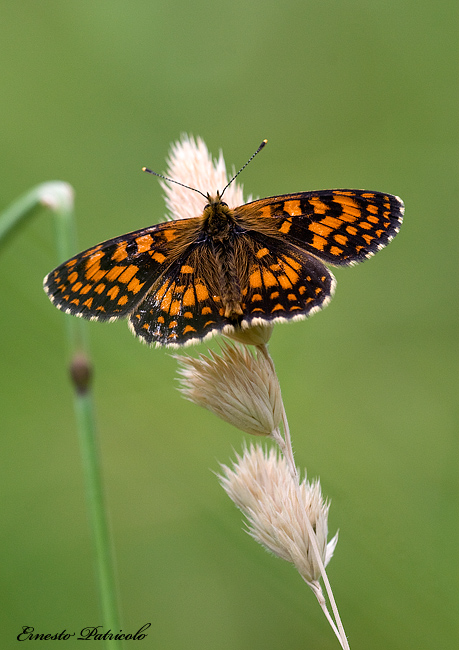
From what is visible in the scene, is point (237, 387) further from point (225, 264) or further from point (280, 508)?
point (225, 264)

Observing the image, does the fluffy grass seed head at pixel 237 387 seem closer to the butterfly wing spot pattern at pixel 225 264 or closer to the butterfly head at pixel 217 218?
the butterfly wing spot pattern at pixel 225 264

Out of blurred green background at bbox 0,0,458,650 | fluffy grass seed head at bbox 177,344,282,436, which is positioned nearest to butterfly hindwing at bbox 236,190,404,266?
fluffy grass seed head at bbox 177,344,282,436

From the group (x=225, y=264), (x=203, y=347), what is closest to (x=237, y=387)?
(x=203, y=347)

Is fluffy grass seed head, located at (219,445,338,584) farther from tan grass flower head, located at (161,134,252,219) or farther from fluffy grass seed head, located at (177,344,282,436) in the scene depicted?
tan grass flower head, located at (161,134,252,219)

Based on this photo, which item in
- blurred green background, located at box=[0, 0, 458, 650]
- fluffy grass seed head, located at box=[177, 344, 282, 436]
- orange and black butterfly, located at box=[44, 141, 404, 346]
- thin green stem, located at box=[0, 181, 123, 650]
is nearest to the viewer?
thin green stem, located at box=[0, 181, 123, 650]

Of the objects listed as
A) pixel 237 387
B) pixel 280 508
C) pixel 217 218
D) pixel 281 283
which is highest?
pixel 217 218

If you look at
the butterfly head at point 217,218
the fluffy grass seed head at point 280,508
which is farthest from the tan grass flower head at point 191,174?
the fluffy grass seed head at point 280,508

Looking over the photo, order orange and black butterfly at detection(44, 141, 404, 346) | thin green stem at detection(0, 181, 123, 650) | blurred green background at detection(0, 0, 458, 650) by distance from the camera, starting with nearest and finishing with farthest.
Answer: thin green stem at detection(0, 181, 123, 650) → orange and black butterfly at detection(44, 141, 404, 346) → blurred green background at detection(0, 0, 458, 650)

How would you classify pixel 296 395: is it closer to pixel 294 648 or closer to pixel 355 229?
pixel 294 648
